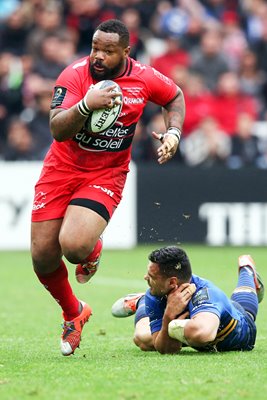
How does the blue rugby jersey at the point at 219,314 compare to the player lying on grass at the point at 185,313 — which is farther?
the blue rugby jersey at the point at 219,314

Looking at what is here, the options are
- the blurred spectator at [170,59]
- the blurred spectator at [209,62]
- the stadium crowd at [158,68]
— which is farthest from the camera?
the blurred spectator at [209,62]

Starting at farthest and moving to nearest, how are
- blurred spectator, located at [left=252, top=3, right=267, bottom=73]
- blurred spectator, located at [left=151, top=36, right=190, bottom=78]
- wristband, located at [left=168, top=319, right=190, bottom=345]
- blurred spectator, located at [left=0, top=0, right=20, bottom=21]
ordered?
blurred spectator, located at [left=252, top=3, right=267, bottom=73]
blurred spectator, located at [left=0, top=0, right=20, bottom=21]
blurred spectator, located at [left=151, top=36, right=190, bottom=78]
wristband, located at [left=168, top=319, right=190, bottom=345]

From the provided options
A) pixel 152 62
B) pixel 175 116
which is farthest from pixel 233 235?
pixel 175 116

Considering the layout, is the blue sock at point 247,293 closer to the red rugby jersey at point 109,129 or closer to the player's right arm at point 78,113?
the red rugby jersey at point 109,129

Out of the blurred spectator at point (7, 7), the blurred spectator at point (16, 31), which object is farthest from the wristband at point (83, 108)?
the blurred spectator at point (7, 7)

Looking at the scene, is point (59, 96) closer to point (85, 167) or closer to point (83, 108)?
point (83, 108)

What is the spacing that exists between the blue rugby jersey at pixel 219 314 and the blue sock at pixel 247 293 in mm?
233

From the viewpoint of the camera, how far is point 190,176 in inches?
722

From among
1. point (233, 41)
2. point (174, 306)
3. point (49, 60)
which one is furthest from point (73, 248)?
point (233, 41)

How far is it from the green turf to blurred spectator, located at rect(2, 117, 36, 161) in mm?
5226

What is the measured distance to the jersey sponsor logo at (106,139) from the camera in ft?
25.7

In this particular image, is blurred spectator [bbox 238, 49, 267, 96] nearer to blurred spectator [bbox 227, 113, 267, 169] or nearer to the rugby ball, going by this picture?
blurred spectator [bbox 227, 113, 267, 169]

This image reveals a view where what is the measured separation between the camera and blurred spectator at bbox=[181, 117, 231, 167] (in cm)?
1802

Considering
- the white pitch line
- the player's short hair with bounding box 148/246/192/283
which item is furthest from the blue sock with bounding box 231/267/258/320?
the white pitch line
